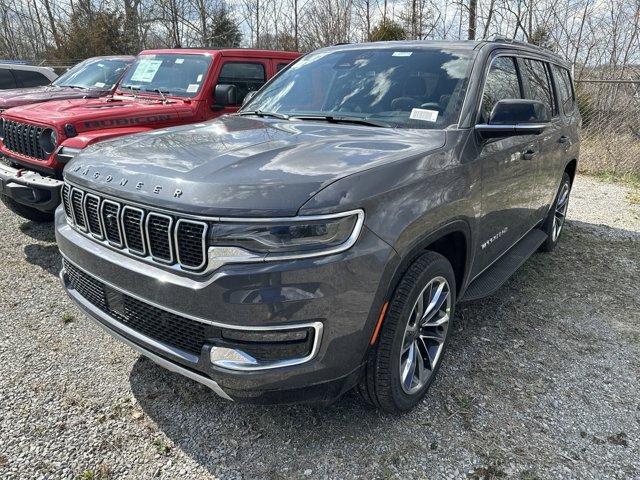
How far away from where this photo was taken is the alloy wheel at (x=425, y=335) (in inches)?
101

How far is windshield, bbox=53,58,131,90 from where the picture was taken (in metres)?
7.70

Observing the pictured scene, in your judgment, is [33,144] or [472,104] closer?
[472,104]

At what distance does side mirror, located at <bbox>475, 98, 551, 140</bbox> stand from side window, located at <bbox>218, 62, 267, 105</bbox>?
11.7ft

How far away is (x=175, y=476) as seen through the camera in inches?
88.7

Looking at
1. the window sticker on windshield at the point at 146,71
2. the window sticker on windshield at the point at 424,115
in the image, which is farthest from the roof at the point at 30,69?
the window sticker on windshield at the point at 424,115

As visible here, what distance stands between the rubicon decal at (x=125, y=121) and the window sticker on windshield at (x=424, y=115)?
321 centimetres

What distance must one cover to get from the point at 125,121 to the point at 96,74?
3.66 m

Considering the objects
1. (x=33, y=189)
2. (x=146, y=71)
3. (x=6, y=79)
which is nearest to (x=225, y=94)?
(x=146, y=71)

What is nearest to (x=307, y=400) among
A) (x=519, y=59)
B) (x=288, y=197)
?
(x=288, y=197)

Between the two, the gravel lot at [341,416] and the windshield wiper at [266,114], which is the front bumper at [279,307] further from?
the windshield wiper at [266,114]

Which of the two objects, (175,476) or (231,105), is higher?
(231,105)

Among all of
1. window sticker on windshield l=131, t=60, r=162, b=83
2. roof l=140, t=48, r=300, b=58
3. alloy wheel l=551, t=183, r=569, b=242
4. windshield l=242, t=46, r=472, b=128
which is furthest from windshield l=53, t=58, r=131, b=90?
alloy wheel l=551, t=183, r=569, b=242

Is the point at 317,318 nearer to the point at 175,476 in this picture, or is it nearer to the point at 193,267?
the point at 193,267

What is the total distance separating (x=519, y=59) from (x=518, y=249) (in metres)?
1.50
